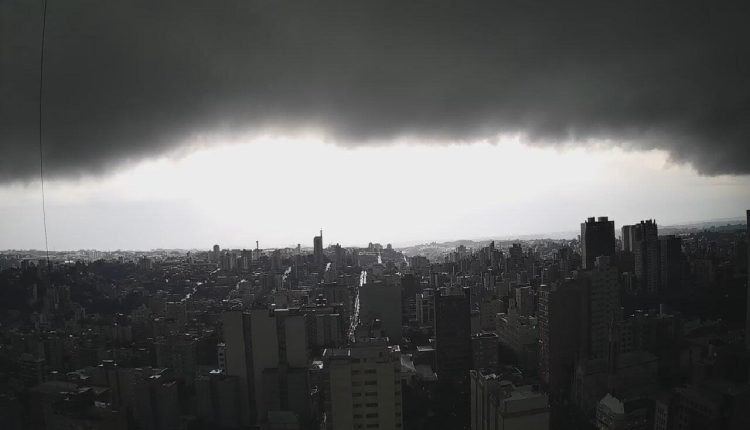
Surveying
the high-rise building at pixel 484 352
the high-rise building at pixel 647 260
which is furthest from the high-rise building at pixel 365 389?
the high-rise building at pixel 647 260

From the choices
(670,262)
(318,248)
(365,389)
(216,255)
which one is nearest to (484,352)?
(365,389)

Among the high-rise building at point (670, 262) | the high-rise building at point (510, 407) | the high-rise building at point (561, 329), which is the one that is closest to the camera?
the high-rise building at point (510, 407)

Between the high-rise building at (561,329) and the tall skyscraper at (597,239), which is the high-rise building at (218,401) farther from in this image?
the tall skyscraper at (597,239)

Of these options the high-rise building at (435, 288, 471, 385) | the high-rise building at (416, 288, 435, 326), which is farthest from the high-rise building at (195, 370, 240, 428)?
the high-rise building at (416, 288, 435, 326)

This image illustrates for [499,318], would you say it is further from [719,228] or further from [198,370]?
[198,370]

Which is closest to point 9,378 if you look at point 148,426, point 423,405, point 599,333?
point 148,426

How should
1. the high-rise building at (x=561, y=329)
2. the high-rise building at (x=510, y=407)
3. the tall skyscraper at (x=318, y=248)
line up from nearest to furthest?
the high-rise building at (x=510, y=407), the high-rise building at (x=561, y=329), the tall skyscraper at (x=318, y=248)
